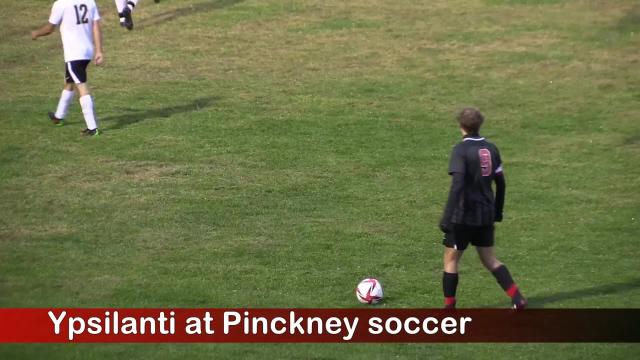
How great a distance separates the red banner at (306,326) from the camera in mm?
10992

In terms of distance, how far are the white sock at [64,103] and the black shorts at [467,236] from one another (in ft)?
28.8

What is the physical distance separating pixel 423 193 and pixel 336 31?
28.8ft

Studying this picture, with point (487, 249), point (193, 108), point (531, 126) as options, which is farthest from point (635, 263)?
point (193, 108)

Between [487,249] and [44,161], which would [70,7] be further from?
[487,249]

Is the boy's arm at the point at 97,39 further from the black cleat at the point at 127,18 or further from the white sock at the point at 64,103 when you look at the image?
the black cleat at the point at 127,18

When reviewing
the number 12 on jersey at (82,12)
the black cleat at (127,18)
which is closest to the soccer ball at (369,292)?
the number 12 on jersey at (82,12)

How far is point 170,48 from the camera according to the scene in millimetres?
22562

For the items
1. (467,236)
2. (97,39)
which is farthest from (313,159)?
(467,236)

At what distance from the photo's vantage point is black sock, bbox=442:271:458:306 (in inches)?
452

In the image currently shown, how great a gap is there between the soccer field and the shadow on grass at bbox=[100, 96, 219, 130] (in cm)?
6

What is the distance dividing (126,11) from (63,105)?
215 inches

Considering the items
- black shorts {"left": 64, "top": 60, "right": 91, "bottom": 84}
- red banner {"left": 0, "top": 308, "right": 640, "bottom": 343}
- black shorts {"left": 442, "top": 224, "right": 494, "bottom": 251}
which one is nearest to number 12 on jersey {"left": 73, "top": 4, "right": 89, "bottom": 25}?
black shorts {"left": 64, "top": 60, "right": 91, "bottom": 84}

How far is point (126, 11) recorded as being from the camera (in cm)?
2292

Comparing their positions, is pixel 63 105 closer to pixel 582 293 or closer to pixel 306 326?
pixel 306 326
